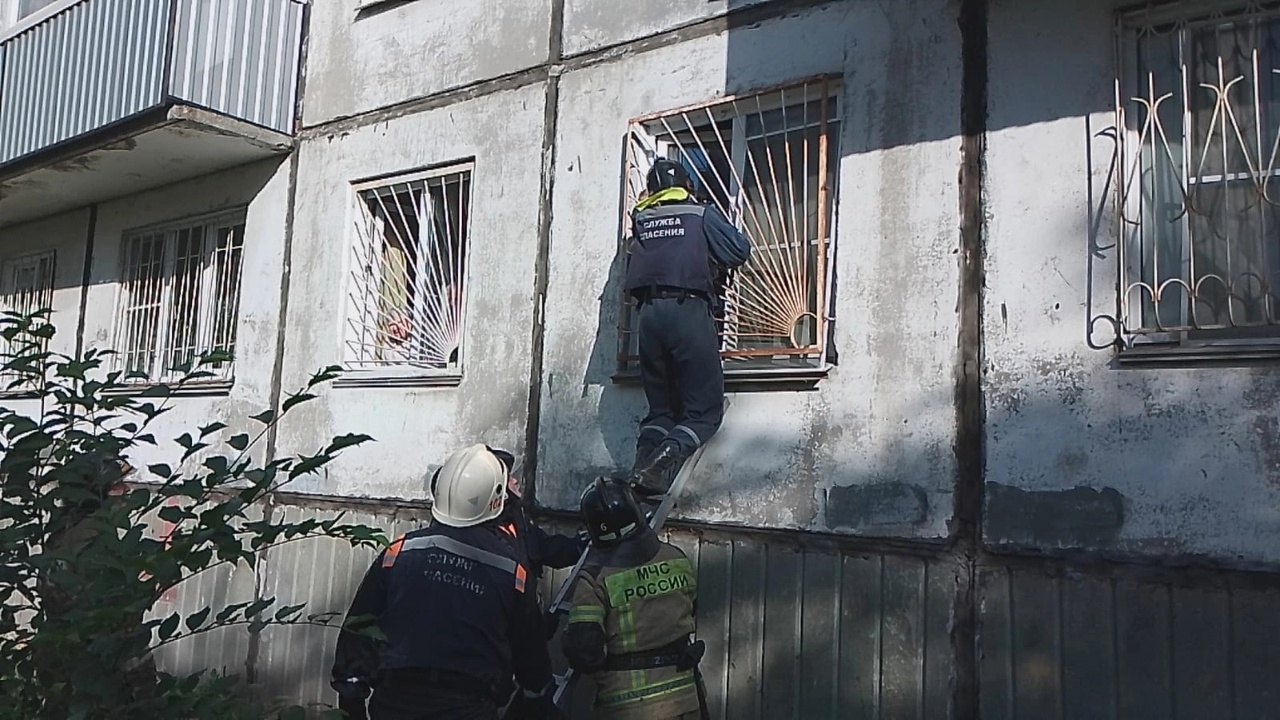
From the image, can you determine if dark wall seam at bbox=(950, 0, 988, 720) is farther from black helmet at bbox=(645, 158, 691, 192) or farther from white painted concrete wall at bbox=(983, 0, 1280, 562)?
black helmet at bbox=(645, 158, 691, 192)

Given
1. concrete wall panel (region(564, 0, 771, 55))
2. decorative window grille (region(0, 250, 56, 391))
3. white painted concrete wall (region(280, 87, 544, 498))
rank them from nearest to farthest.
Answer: concrete wall panel (region(564, 0, 771, 55)) < white painted concrete wall (region(280, 87, 544, 498)) < decorative window grille (region(0, 250, 56, 391))

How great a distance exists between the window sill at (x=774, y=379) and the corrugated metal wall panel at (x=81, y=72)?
4.61 m

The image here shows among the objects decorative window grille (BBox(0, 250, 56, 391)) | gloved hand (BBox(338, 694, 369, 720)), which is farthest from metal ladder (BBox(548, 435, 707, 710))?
decorative window grille (BBox(0, 250, 56, 391))

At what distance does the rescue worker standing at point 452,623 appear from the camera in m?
4.20

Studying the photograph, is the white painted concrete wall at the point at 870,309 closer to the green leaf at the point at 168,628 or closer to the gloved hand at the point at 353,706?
the gloved hand at the point at 353,706

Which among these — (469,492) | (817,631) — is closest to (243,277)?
(469,492)

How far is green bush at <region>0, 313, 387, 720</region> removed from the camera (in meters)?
3.19

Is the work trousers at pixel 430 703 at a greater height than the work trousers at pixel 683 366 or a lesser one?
lesser

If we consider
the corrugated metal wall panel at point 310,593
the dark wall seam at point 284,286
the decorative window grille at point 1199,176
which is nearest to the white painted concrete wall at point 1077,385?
the decorative window grille at point 1199,176

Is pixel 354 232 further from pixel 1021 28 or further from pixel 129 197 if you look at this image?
pixel 1021 28

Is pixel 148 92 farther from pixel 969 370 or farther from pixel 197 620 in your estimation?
pixel 969 370

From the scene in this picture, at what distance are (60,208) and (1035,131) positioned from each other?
27.8 ft

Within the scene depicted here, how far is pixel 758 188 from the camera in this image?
5.20 metres

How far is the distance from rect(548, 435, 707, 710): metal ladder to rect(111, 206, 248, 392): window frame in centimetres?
403
